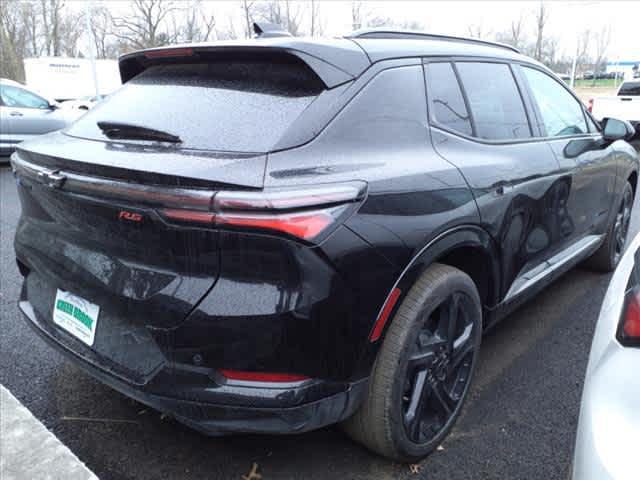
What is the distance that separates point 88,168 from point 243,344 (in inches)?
34.0

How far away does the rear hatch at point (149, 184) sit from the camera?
1.70m

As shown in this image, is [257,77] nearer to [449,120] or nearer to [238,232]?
[238,232]

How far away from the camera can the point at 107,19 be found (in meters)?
43.0

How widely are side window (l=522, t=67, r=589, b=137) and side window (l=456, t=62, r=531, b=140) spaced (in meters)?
0.27

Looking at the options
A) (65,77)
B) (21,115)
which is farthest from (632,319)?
(65,77)

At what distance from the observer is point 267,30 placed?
258 centimetres

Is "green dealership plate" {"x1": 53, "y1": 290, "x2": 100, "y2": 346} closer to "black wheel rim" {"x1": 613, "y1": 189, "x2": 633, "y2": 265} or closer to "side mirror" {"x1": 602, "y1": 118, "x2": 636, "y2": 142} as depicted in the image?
"side mirror" {"x1": 602, "y1": 118, "x2": 636, "y2": 142}

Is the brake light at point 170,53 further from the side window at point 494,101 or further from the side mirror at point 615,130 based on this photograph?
the side mirror at point 615,130

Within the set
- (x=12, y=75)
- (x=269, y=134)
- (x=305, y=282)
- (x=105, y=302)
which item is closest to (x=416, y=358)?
(x=305, y=282)

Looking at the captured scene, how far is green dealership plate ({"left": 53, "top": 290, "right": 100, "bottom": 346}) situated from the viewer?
2033 millimetres

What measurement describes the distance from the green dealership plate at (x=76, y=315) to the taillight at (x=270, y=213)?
2.08ft

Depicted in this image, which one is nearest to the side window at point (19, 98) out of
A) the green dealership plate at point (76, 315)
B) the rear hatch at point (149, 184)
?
the rear hatch at point (149, 184)

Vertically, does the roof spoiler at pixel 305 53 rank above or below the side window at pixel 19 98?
above

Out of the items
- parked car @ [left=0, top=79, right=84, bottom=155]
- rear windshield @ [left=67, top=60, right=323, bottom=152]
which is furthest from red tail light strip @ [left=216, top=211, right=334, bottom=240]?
parked car @ [left=0, top=79, right=84, bottom=155]
